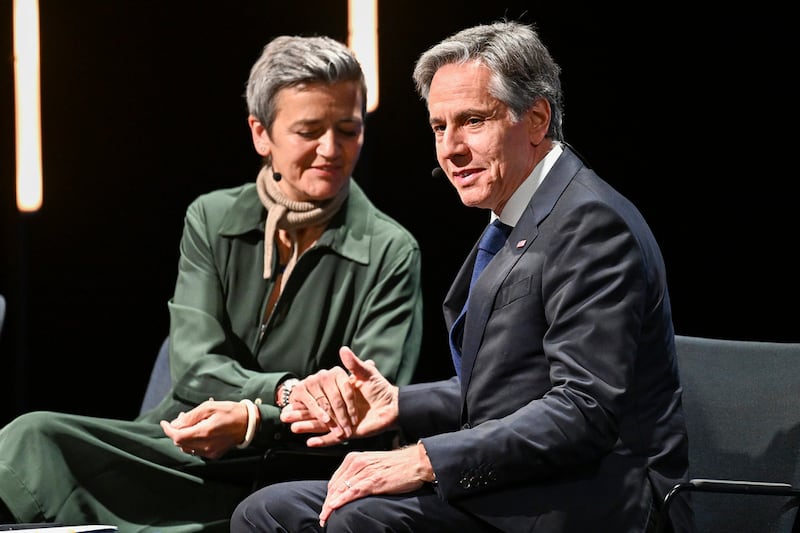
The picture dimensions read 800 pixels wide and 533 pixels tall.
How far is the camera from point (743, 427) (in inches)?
108

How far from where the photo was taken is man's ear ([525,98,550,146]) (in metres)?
2.51

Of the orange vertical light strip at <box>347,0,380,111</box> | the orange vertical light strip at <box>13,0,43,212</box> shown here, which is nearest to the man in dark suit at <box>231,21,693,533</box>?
the orange vertical light strip at <box>347,0,380,111</box>

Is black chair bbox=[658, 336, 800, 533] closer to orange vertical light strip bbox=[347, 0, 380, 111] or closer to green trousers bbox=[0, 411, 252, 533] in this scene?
green trousers bbox=[0, 411, 252, 533]

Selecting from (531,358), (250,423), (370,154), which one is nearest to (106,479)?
(250,423)

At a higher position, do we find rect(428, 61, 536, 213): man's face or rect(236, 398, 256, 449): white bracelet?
rect(428, 61, 536, 213): man's face

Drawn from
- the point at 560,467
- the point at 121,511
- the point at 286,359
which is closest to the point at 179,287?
the point at 286,359

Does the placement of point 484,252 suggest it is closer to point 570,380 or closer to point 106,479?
point 570,380

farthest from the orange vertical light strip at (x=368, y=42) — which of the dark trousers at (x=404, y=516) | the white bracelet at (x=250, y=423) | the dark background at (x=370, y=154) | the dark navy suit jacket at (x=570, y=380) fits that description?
the dark trousers at (x=404, y=516)

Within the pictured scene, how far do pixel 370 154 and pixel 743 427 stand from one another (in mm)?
1780

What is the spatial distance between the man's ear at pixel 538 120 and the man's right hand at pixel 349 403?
652mm

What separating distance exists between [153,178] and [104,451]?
63.4 inches

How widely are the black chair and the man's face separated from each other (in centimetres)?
72

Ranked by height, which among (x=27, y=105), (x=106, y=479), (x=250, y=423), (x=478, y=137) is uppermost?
(x=478, y=137)

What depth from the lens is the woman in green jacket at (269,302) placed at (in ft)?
10.5
